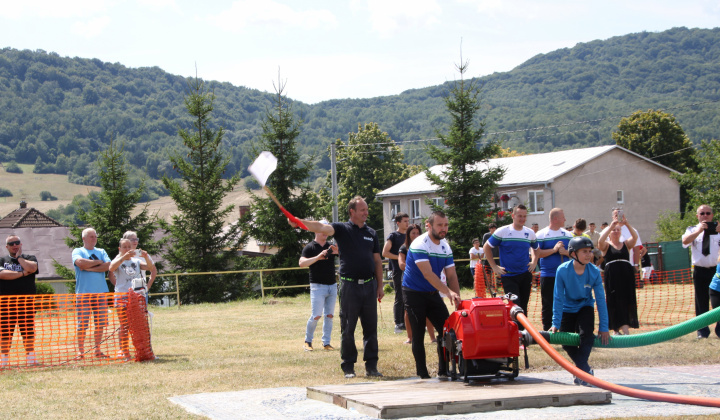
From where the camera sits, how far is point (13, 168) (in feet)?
550

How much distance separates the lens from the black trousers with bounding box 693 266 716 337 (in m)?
11.5

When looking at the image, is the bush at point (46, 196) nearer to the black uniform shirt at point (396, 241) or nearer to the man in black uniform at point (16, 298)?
the man in black uniform at point (16, 298)

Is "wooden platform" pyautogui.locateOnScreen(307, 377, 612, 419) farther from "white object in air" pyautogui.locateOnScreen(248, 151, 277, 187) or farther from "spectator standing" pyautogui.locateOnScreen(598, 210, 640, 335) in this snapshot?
"spectator standing" pyautogui.locateOnScreen(598, 210, 640, 335)

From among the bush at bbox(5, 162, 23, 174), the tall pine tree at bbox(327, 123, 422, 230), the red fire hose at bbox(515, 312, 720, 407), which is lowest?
the red fire hose at bbox(515, 312, 720, 407)

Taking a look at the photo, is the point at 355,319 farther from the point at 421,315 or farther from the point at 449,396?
the point at 449,396

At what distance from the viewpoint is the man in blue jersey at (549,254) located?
1021cm

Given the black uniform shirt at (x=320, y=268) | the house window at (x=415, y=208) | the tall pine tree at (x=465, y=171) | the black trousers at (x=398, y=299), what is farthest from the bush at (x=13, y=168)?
the black uniform shirt at (x=320, y=268)

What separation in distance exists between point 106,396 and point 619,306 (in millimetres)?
7773

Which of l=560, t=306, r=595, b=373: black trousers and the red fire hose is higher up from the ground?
l=560, t=306, r=595, b=373: black trousers

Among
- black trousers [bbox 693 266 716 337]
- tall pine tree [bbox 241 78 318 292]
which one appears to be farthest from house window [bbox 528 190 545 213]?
black trousers [bbox 693 266 716 337]

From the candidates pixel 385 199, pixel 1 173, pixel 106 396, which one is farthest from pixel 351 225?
pixel 1 173

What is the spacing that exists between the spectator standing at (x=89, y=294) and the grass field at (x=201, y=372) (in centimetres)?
79

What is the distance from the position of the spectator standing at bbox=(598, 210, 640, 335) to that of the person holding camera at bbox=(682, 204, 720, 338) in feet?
2.98

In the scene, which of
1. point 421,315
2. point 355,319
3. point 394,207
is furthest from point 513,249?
point 394,207
